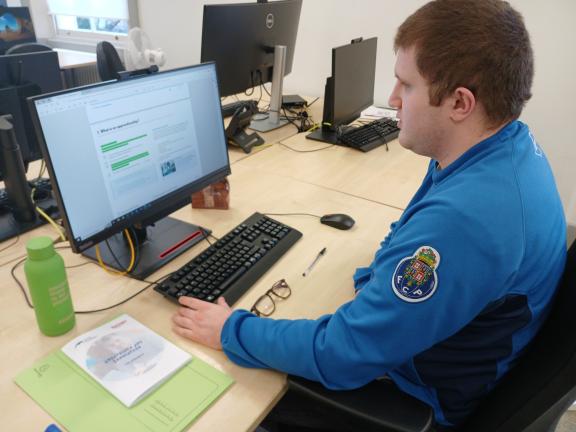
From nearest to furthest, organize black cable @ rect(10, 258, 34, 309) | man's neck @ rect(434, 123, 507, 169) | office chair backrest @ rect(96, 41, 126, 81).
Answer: man's neck @ rect(434, 123, 507, 169), black cable @ rect(10, 258, 34, 309), office chair backrest @ rect(96, 41, 126, 81)

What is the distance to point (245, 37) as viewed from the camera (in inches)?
77.3

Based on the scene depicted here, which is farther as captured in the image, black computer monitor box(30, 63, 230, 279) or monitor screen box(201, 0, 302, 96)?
monitor screen box(201, 0, 302, 96)

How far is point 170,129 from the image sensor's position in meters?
1.13

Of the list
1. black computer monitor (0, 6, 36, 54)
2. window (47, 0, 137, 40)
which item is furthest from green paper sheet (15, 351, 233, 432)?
window (47, 0, 137, 40)

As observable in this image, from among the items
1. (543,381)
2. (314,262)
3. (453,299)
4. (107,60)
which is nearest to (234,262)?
(314,262)

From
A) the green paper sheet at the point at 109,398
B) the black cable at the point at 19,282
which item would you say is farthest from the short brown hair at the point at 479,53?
the black cable at the point at 19,282

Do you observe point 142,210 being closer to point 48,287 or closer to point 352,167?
point 48,287

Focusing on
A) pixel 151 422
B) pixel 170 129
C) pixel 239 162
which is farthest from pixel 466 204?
pixel 239 162

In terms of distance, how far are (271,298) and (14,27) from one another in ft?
10.6

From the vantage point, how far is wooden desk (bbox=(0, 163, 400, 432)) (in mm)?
775

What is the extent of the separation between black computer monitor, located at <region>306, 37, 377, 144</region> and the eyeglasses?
1130 mm

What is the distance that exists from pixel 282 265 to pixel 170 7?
3.00m

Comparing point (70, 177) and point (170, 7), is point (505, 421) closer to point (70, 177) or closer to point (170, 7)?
point (70, 177)

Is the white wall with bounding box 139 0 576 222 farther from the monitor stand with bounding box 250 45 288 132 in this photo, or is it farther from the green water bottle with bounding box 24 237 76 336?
the green water bottle with bounding box 24 237 76 336
